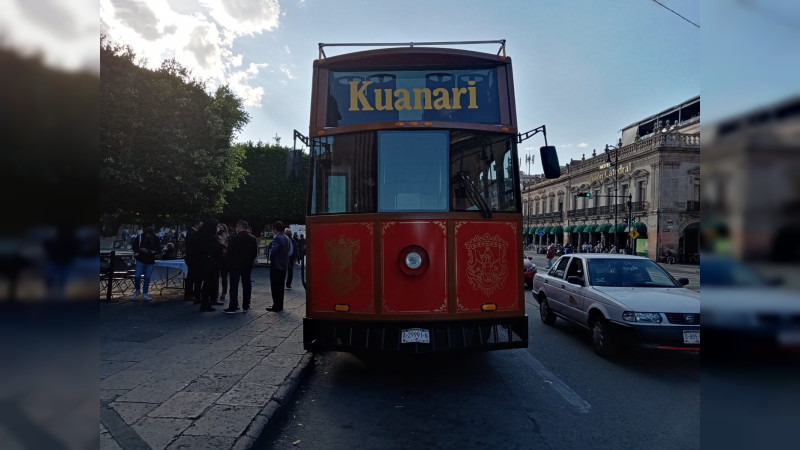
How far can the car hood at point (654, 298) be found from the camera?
6133 mm

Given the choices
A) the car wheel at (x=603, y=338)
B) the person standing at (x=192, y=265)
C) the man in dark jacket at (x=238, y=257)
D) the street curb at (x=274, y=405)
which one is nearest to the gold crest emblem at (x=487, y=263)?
the car wheel at (x=603, y=338)

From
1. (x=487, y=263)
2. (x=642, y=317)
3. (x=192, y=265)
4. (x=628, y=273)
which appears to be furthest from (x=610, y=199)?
(x=487, y=263)

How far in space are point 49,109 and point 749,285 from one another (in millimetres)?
1677

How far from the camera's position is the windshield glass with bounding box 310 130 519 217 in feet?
17.5

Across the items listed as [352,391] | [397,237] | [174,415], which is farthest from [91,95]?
[352,391]

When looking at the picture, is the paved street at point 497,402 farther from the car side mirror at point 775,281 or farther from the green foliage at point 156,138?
the green foliage at point 156,138

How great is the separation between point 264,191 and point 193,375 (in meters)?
28.1

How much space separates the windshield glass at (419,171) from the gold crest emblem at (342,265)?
0.39 m

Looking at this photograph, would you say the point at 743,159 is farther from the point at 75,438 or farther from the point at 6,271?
the point at 75,438

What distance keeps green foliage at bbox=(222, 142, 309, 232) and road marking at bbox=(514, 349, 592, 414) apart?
2674 cm

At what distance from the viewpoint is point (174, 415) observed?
13.4ft

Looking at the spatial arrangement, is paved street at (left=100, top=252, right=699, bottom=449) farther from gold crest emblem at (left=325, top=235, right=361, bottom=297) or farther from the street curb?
gold crest emblem at (left=325, top=235, right=361, bottom=297)

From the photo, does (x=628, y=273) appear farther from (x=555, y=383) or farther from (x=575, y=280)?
(x=555, y=383)

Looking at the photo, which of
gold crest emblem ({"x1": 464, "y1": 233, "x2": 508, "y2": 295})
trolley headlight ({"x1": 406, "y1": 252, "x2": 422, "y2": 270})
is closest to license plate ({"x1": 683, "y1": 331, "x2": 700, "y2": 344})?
gold crest emblem ({"x1": 464, "y1": 233, "x2": 508, "y2": 295})
